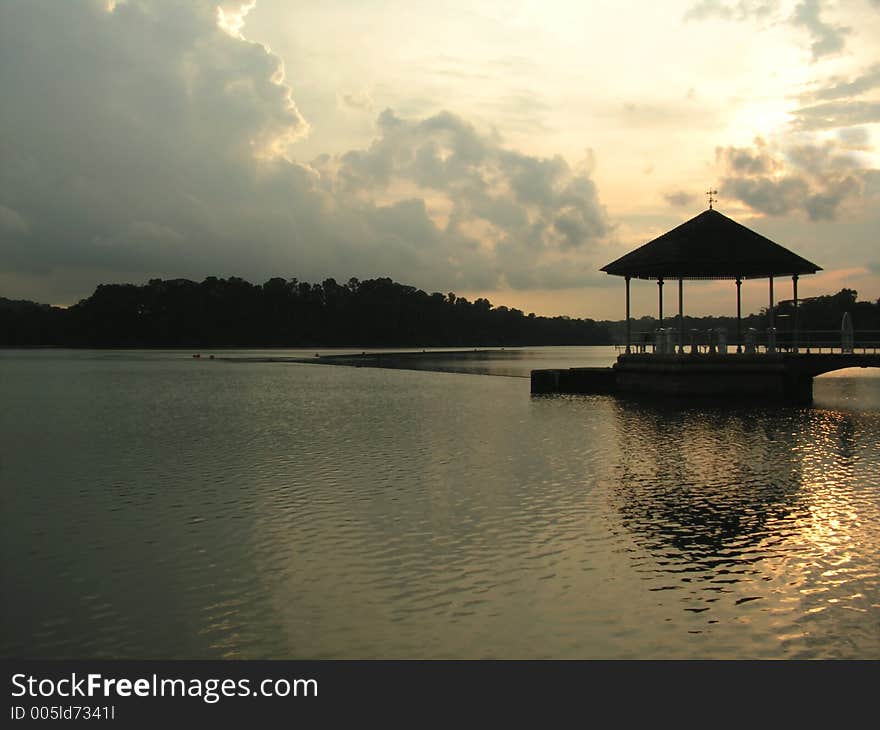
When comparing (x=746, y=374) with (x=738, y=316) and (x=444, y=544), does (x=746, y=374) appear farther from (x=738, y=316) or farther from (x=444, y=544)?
(x=444, y=544)

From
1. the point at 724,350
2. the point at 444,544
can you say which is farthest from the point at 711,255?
the point at 444,544

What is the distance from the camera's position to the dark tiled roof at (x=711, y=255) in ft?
114

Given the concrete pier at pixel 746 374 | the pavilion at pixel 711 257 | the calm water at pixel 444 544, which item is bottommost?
the calm water at pixel 444 544

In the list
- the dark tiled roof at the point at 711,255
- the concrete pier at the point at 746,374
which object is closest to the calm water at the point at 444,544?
the concrete pier at the point at 746,374

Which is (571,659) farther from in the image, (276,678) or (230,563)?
(230,563)

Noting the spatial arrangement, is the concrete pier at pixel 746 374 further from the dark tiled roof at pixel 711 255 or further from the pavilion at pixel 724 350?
the dark tiled roof at pixel 711 255

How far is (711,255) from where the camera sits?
3478 centimetres

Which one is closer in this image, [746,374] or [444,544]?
[444,544]

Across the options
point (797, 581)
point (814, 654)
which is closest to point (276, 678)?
point (814, 654)

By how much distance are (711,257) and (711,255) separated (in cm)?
11

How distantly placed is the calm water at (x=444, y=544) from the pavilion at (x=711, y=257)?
12.4 m

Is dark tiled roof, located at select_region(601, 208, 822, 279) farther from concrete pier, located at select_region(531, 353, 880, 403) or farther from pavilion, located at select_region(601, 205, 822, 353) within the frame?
concrete pier, located at select_region(531, 353, 880, 403)

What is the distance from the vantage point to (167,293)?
616 feet

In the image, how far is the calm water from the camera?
7.86 metres
